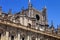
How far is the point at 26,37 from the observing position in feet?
126

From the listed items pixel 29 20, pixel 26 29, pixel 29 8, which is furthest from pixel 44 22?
pixel 26 29

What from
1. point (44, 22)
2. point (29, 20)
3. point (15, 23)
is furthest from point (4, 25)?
point (44, 22)

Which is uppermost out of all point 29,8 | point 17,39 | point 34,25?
point 29,8

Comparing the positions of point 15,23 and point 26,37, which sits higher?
point 15,23

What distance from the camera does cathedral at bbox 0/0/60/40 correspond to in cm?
3506

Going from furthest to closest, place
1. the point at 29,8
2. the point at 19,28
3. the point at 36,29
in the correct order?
the point at 29,8, the point at 36,29, the point at 19,28

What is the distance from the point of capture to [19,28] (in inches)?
1475

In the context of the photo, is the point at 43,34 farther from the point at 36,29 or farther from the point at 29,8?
the point at 29,8

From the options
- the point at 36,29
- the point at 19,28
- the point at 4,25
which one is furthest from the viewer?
the point at 36,29

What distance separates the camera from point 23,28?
125ft

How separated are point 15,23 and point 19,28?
1484mm

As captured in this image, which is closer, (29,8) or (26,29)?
(26,29)

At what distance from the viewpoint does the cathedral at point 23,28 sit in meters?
35.1

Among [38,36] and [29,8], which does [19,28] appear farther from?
[29,8]
